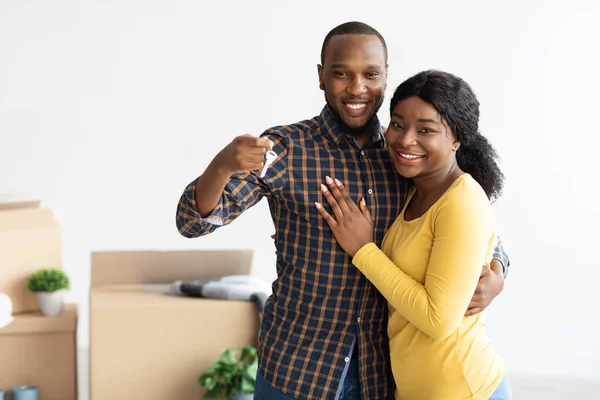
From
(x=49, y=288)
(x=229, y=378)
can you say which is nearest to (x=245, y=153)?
(x=229, y=378)

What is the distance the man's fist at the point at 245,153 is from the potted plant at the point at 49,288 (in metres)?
1.42

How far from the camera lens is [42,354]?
2.52m

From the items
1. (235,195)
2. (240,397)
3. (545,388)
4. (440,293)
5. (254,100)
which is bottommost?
(545,388)

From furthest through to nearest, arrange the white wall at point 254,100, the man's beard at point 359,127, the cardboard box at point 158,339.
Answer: the white wall at point 254,100
the cardboard box at point 158,339
the man's beard at point 359,127

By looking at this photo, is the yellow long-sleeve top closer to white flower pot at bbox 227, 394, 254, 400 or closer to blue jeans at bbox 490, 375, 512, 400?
blue jeans at bbox 490, 375, 512, 400

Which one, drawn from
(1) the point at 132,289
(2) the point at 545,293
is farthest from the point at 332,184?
(2) the point at 545,293

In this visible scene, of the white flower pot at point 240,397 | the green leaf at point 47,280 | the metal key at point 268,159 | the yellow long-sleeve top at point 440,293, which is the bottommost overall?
the white flower pot at point 240,397

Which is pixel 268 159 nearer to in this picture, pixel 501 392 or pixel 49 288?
pixel 501 392

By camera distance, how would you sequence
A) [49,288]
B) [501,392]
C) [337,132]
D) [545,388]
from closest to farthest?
[501,392]
[337,132]
[49,288]
[545,388]

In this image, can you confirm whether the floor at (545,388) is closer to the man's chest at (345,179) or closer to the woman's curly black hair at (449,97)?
the man's chest at (345,179)

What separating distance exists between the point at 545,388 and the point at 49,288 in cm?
223

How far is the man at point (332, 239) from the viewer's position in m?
1.39

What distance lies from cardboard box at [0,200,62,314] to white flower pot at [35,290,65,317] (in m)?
0.07

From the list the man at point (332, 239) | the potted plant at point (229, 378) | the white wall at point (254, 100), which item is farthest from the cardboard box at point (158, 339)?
the white wall at point (254, 100)
